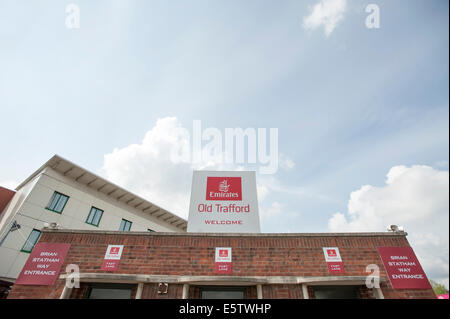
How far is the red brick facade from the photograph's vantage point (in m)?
5.71

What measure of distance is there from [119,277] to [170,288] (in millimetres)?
1313

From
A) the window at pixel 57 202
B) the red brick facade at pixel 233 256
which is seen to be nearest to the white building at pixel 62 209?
the window at pixel 57 202

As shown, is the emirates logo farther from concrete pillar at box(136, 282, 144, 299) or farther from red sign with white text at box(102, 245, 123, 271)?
concrete pillar at box(136, 282, 144, 299)

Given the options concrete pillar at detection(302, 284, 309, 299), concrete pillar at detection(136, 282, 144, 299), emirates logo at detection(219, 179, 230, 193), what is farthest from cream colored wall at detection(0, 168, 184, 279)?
concrete pillar at detection(302, 284, 309, 299)

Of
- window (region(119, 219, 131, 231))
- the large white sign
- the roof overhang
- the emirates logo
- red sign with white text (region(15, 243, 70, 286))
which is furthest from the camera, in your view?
window (region(119, 219, 131, 231))

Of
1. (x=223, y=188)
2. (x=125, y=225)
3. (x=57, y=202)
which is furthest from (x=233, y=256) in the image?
(x=125, y=225)

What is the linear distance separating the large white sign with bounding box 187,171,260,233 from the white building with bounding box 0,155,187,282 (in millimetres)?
8203

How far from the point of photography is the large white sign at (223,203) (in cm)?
748

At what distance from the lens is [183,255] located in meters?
6.20

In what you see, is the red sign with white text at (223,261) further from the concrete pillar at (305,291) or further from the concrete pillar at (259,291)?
the concrete pillar at (305,291)

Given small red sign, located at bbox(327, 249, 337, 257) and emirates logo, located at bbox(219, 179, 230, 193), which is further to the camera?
emirates logo, located at bbox(219, 179, 230, 193)
